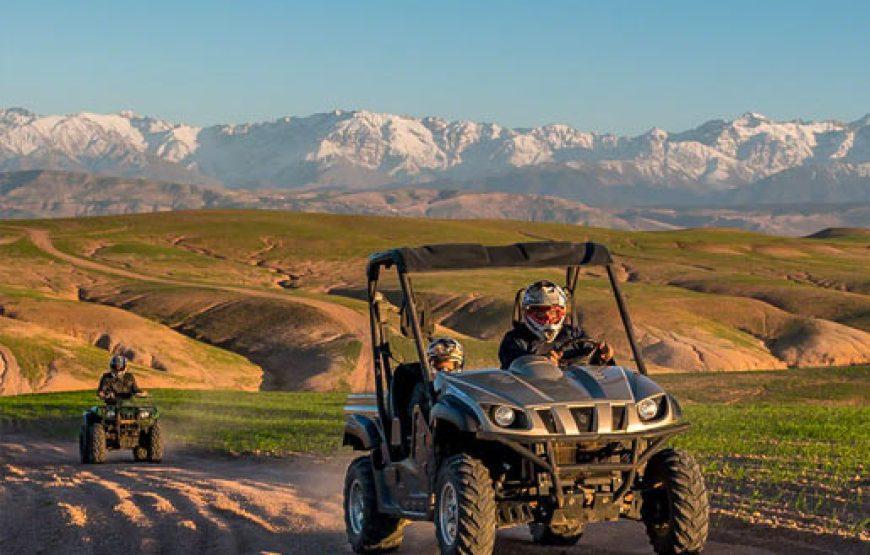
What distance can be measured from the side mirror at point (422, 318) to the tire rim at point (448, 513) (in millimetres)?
1562

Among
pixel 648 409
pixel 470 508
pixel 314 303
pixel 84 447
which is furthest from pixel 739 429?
pixel 314 303

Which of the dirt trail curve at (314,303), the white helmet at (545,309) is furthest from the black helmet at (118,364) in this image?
the dirt trail curve at (314,303)

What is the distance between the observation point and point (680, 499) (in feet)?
37.7

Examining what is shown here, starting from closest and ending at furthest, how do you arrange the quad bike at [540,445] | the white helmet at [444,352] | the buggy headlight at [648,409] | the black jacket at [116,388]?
the quad bike at [540,445] < the buggy headlight at [648,409] < the white helmet at [444,352] < the black jacket at [116,388]

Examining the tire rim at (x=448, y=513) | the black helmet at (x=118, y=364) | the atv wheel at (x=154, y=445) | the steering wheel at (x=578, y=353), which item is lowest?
the atv wheel at (x=154, y=445)

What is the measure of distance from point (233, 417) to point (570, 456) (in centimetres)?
3283

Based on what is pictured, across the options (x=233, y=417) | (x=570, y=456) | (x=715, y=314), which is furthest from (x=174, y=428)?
(x=715, y=314)

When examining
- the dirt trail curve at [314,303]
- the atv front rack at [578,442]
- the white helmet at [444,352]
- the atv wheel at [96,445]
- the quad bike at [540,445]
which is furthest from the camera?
the dirt trail curve at [314,303]

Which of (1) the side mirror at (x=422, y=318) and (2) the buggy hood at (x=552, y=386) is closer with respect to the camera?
(2) the buggy hood at (x=552, y=386)

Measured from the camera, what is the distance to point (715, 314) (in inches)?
4432

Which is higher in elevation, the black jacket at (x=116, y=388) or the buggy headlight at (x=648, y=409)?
the buggy headlight at (x=648, y=409)

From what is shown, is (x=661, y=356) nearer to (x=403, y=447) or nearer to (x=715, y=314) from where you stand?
(x=715, y=314)

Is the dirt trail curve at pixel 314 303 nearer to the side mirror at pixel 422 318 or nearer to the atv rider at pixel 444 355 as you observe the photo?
the atv rider at pixel 444 355

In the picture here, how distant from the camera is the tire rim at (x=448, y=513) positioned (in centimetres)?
1135
